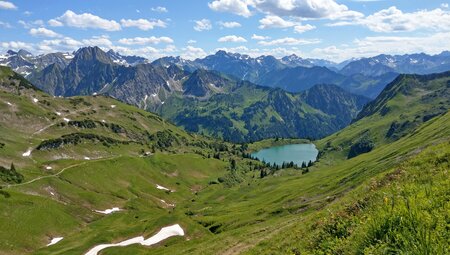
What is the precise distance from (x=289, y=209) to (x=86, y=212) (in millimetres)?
108092

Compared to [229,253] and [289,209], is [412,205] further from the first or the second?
[289,209]

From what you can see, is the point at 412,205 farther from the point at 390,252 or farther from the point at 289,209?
the point at 289,209

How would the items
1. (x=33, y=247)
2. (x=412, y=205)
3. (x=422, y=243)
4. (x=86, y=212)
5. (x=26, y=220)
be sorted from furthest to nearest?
(x=86, y=212) → (x=26, y=220) → (x=33, y=247) → (x=412, y=205) → (x=422, y=243)

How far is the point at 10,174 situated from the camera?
18100 cm

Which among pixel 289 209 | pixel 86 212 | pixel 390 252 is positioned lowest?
pixel 86 212

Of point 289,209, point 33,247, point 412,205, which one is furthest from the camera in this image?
point 33,247

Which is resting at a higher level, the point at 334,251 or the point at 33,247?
the point at 334,251

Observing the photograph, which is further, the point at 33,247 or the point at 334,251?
the point at 33,247

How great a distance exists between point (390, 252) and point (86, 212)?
181 meters

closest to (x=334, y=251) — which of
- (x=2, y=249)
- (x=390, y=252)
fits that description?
(x=390, y=252)

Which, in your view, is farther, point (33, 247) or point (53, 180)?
point (53, 180)

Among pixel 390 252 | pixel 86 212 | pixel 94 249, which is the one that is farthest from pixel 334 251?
pixel 86 212

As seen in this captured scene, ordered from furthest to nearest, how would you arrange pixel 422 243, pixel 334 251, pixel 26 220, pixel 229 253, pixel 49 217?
pixel 49 217 → pixel 26 220 → pixel 229 253 → pixel 334 251 → pixel 422 243

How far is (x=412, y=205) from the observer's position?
11.3 meters
